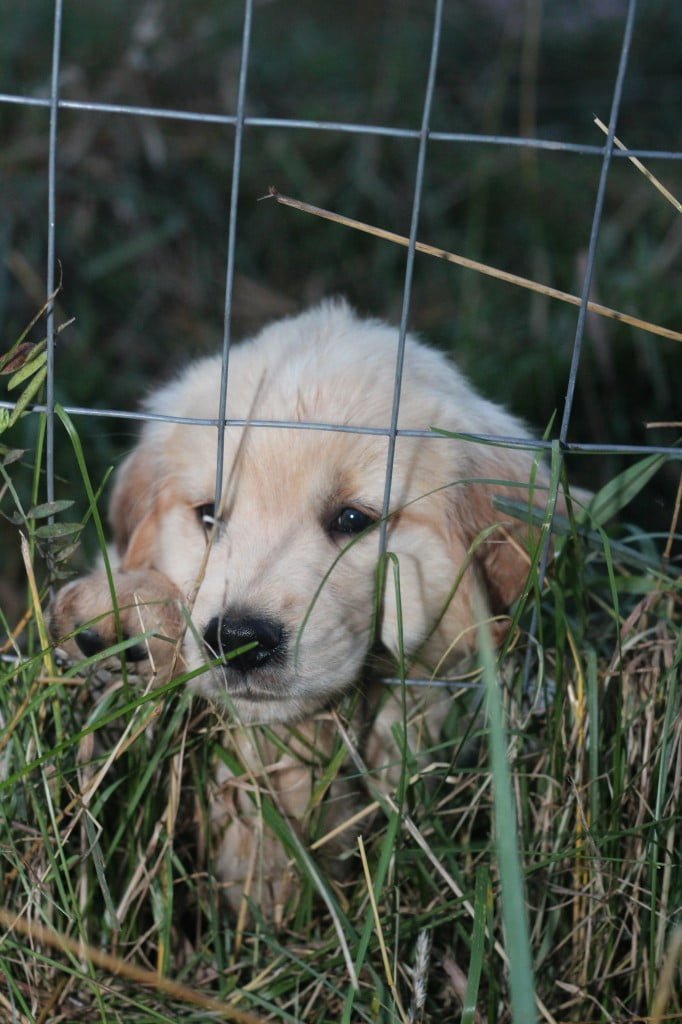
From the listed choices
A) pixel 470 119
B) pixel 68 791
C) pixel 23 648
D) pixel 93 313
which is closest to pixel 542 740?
pixel 68 791

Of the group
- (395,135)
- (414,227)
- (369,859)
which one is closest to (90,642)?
(369,859)

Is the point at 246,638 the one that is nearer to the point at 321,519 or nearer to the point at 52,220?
the point at 321,519

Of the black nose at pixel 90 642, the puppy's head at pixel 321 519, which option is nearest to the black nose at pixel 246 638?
the puppy's head at pixel 321 519

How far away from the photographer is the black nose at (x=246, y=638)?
74.3 inches

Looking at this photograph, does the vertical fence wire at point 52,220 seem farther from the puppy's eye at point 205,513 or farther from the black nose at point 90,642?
the puppy's eye at point 205,513

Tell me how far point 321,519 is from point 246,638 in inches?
16.7

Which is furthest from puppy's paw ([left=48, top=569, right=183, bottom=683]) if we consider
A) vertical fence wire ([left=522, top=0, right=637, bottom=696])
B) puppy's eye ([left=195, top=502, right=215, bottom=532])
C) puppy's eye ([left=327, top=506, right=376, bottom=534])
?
vertical fence wire ([left=522, top=0, right=637, bottom=696])

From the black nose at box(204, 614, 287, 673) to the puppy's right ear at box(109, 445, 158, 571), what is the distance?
52 centimetres

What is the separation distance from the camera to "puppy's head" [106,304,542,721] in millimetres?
1964

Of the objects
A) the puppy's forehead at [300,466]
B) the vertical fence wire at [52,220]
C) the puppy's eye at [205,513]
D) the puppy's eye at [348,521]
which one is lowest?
the puppy's eye at [205,513]

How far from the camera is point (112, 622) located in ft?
6.77

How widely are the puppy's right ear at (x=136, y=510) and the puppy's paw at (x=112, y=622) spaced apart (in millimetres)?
256

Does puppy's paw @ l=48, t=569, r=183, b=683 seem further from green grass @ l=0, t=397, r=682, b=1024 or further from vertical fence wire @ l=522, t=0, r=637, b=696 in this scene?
vertical fence wire @ l=522, t=0, r=637, b=696

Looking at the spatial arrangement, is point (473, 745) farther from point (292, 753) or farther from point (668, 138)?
point (668, 138)
